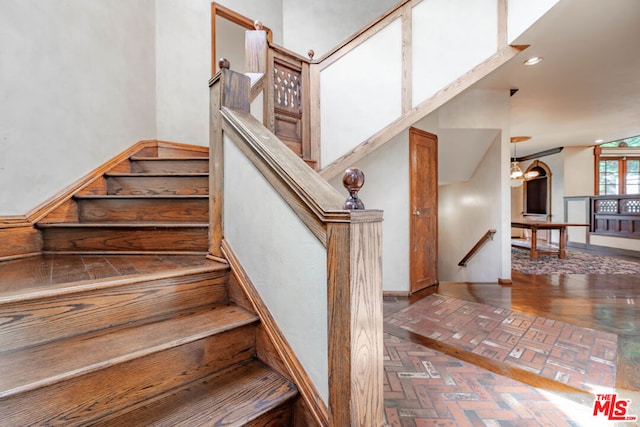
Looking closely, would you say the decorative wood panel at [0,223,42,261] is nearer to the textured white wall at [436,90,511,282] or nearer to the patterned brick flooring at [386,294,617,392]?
the patterned brick flooring at [386,294,617,392]

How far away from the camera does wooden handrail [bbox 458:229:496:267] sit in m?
4.30

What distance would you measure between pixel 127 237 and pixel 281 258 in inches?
46.5

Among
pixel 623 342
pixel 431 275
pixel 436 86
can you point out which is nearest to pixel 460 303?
pixel 431 275

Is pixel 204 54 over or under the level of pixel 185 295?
over

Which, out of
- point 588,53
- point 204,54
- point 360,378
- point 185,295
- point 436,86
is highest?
point 204,54

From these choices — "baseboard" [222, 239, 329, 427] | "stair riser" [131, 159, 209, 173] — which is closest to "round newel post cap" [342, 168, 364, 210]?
"baseboard" [222, 239, 329, 427]

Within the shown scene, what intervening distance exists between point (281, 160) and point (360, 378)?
2.74 feet

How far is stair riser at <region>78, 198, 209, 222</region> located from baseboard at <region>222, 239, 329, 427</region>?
0.66 metres

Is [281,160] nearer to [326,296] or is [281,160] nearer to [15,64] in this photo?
[326,296]

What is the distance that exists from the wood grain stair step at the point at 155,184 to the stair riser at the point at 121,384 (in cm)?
134

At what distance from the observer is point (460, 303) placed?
3234 millimetres

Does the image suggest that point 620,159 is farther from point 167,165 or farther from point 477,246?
point 167,165

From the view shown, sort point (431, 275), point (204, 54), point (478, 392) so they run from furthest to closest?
point (431, 275)
point (204, 54)
point (478, 392)

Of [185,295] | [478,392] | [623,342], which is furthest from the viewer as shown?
[623,342]
